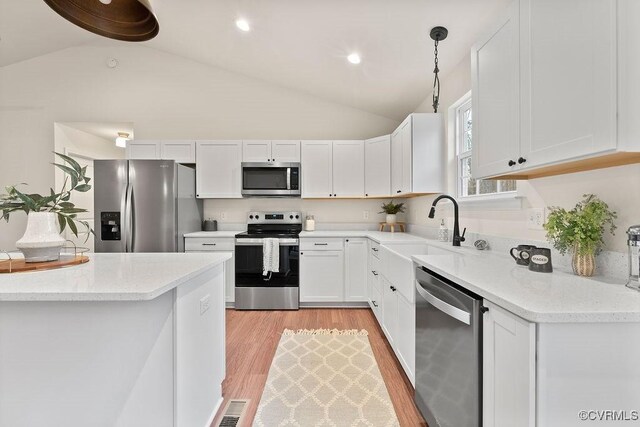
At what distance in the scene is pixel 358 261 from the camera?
134 inches

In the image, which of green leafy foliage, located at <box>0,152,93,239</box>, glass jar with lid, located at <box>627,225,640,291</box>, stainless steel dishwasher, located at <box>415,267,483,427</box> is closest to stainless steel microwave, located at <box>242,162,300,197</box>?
green leafy foliage, located at <box>0,152,93,239</box>

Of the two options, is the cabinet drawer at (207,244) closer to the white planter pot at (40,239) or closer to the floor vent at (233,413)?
the floor vent at (233,413)

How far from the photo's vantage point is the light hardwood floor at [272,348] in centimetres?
180

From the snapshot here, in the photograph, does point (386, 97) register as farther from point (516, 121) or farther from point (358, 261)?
point (516, 121)

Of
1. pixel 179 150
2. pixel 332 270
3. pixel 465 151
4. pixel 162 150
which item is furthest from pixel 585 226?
pixel 162 150

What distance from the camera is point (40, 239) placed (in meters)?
1.33

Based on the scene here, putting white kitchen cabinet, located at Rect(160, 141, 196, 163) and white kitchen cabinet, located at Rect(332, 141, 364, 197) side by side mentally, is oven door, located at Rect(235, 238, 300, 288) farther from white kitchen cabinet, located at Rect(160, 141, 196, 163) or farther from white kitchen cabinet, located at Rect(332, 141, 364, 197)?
white kitchen cabinet, located at Rect(160, 141, 196, 163)

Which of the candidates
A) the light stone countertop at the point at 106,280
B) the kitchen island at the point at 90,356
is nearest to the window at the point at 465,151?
the light stone countertop at the point at 106,280

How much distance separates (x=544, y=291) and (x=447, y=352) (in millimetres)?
498

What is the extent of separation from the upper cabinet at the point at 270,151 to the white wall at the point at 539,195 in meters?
1.83

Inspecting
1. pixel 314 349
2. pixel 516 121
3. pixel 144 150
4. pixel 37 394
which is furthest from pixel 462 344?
pixel 144 150

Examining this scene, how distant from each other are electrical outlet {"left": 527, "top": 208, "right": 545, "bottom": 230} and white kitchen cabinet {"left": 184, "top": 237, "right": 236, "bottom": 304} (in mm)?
2909

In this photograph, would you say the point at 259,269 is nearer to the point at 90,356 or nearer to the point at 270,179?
the point at 270,179

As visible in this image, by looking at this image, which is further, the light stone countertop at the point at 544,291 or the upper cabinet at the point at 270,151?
the upper cabinet at the point at 270,151
